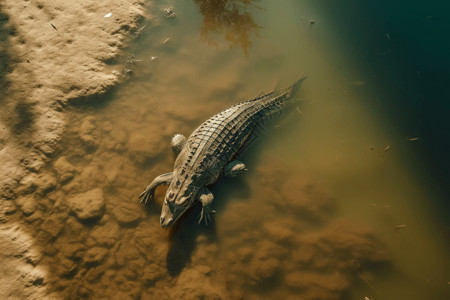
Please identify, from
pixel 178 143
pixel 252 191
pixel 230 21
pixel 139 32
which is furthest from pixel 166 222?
pixel 230 21

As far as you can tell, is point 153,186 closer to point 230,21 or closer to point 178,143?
point 178,143

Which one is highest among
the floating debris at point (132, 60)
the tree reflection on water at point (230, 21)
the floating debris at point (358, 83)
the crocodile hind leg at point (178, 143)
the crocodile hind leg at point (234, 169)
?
the tree reflection on water at point (230, 21)

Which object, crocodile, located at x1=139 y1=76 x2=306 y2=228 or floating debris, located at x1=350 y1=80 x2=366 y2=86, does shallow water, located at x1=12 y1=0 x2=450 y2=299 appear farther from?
crocodile, located at x1=139 y1=76 x2=306 y2=228

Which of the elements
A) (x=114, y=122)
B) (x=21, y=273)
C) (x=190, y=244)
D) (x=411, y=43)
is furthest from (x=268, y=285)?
(x=411, y=43)

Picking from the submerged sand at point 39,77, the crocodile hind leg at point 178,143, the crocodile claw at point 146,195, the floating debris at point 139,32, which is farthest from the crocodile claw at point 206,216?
the floating debris at point 139,32

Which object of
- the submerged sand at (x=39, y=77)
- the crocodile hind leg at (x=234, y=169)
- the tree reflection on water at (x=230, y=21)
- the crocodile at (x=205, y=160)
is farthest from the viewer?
the tree reflection on water at (x=230, y=21)

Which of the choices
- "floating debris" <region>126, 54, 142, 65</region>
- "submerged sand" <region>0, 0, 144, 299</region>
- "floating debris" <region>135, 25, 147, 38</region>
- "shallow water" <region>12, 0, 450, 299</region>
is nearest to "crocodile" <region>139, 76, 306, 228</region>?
"shallow water" <region>12, 0, 450, 299</region>

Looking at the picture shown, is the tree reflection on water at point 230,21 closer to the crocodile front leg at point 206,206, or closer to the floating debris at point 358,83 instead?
the floating debris at point 358,83
